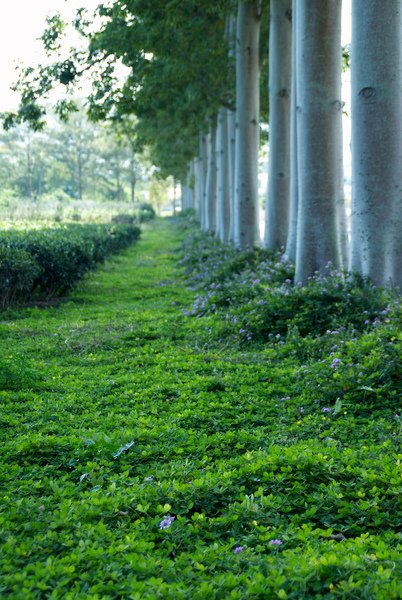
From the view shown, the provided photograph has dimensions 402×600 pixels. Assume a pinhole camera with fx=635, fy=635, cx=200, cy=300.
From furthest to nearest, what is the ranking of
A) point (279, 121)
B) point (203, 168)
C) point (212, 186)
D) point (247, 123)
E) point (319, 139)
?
point (203, 168) → point (212, 186) → point (247, 123) → point (279, 121) → point (319, 139)

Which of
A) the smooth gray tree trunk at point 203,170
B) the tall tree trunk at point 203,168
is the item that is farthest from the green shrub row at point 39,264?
the smooth gray tree trunk at point 203,170

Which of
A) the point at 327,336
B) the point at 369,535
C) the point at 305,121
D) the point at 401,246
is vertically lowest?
the point at 369,535

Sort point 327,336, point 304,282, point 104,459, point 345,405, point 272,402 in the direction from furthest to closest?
point 304,282, point 327,336, point 272,402, point 345,405, point 104,459

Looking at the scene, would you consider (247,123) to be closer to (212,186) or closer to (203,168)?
(212,186)

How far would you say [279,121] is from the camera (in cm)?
1249

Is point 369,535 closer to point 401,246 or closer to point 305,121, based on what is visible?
point 401,246

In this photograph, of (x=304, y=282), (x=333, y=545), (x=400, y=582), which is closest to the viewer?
(x=400, y=582)

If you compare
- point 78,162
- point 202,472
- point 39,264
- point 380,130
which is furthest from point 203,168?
point 78,162

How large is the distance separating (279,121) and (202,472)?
9858 mm

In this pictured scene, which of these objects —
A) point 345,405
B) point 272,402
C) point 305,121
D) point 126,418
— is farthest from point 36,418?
point 305,121

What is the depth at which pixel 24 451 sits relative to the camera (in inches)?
169

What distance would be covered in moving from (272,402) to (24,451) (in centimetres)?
208

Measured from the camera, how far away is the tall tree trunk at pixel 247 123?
14.5m

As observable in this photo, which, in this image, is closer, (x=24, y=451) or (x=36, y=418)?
(x=24, y=451)
